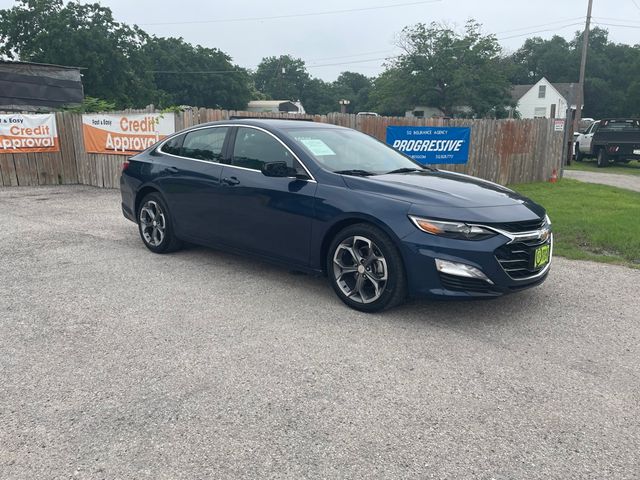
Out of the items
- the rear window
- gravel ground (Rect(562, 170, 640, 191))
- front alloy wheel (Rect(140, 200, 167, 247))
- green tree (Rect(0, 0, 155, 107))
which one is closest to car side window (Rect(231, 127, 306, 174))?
front alloy wheel (Rect(140, 200, 167, 247))

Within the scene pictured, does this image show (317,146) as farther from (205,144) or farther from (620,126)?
(620,126)

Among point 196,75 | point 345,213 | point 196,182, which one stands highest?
point 196,75

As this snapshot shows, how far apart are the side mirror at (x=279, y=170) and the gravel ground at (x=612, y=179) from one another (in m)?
12.1

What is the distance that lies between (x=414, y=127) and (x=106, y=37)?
39.9 metres

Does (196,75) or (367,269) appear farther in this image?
Result: (196,75)

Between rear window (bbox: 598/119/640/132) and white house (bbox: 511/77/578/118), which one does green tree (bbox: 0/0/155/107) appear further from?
white house (bbox: 511/77/578/118)

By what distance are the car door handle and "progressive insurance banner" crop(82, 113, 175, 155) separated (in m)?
6.30

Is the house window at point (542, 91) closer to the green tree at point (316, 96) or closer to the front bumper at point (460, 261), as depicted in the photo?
the green tree at point (316, 96)

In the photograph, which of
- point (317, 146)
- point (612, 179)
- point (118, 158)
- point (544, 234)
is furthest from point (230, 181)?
point (612, 179)

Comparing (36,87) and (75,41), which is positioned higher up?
(75,41)

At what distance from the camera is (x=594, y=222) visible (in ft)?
27.7

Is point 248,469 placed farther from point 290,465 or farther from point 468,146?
point 468,146

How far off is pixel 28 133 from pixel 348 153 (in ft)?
33.7

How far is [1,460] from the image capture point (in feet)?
8.82
